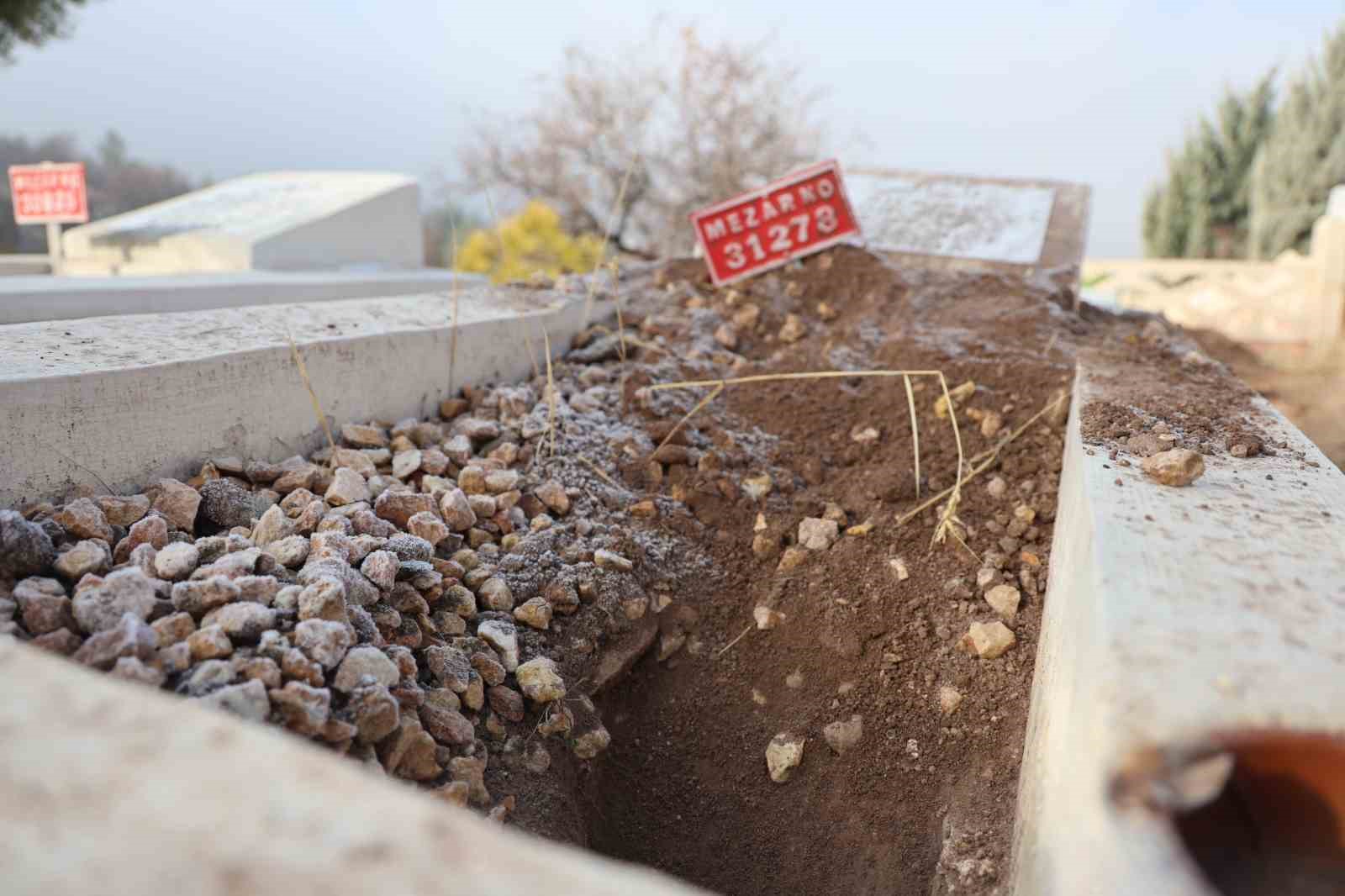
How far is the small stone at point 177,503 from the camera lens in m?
1.81

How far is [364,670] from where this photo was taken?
58.2 inches

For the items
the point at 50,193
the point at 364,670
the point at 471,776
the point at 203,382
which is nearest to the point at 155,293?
the point at 203,382

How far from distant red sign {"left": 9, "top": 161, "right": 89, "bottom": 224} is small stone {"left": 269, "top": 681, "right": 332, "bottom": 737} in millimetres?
6946

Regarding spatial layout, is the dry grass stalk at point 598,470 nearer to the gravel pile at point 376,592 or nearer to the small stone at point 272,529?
the gravel pile at point 376,592

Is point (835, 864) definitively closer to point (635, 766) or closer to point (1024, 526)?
point (635, 766)

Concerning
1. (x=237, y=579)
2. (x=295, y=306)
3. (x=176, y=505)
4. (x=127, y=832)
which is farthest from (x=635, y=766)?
(x=295, y=306)

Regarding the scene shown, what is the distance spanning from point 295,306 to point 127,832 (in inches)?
85.3

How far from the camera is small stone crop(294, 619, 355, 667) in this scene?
1.44 m

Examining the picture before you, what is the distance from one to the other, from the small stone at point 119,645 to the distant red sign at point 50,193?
681cm

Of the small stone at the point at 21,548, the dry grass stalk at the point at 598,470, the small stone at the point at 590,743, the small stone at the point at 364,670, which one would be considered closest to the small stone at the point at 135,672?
the small stone at the point at 364,670

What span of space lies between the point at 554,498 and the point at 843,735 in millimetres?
871

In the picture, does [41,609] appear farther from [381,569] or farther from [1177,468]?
[1177,468]

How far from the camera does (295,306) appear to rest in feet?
8.76

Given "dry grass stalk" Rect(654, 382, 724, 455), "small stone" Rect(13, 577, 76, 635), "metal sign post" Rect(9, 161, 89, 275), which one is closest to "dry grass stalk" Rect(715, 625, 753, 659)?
"dry grass stalk" Rect(654, 382, 724, 455)
